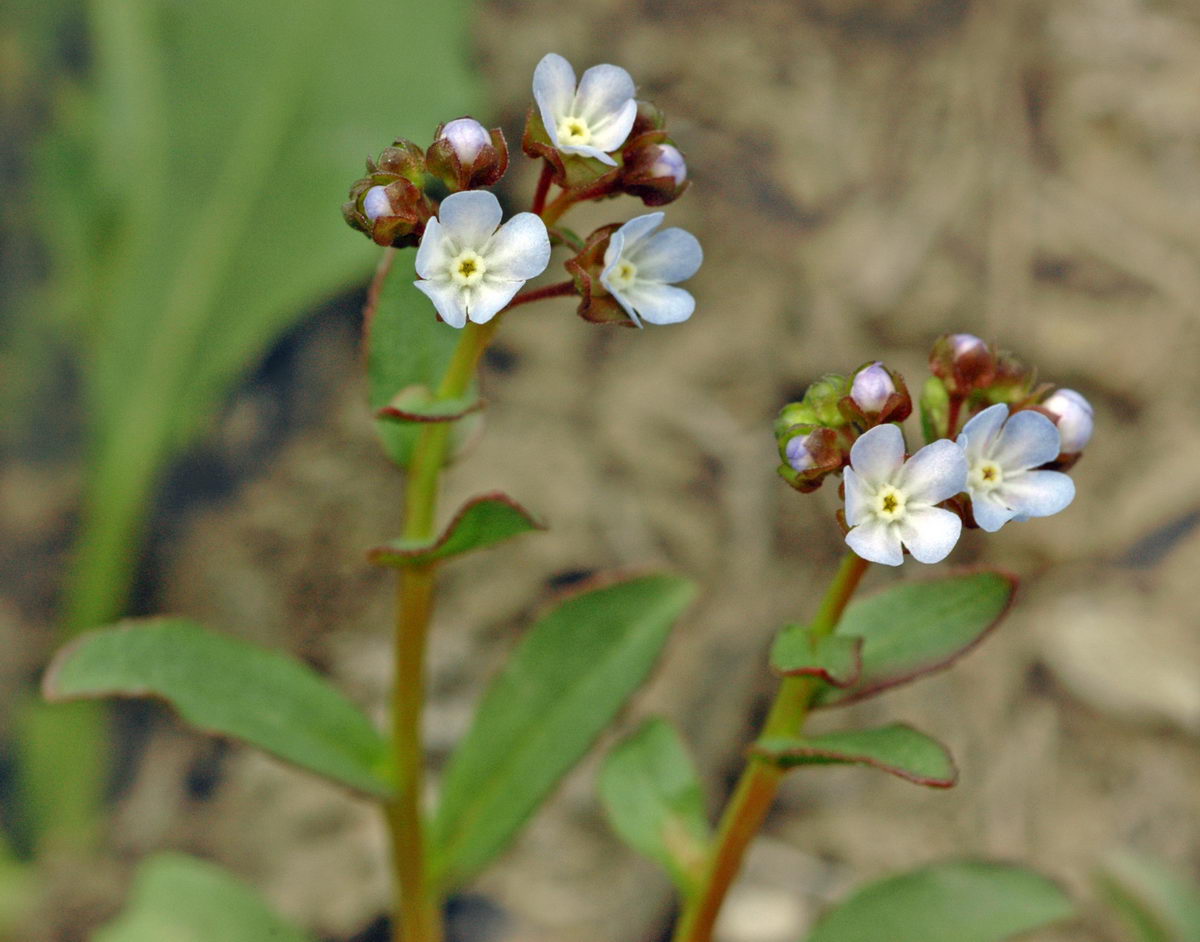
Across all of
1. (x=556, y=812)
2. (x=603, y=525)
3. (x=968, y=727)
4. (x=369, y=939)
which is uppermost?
(x=603, y=525)

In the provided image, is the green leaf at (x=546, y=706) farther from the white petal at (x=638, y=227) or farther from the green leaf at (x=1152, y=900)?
the green leaf at (x=1152, y=900)

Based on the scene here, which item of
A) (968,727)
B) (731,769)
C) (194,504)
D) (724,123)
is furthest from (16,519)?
(968,727)

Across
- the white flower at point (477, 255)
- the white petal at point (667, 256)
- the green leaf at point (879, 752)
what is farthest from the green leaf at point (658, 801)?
the white flower at point (477, 255)

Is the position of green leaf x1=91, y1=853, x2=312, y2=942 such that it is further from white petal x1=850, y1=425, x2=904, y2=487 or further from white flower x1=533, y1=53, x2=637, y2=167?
white flower x1=533, y1=53, x2=637, y2=167

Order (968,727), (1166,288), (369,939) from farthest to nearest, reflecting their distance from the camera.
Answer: (1166,288)
(968,727)
(369,939)

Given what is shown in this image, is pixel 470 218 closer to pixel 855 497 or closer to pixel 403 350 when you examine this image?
pixel 403 350

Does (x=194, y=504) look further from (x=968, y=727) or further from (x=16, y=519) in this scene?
(x=968, y=727)

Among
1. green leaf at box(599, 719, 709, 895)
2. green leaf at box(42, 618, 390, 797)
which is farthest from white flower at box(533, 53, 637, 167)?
green leaf at box(599, 719, 709, 895)
